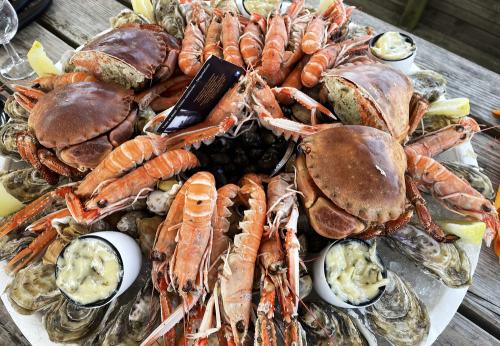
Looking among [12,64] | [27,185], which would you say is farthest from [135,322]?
[12,64]

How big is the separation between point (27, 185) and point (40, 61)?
0.49 metres

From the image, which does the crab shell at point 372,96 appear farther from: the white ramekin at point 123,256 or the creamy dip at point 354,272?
the white ramekin at point 123,256

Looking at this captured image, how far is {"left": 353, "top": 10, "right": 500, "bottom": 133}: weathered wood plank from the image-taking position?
68.2 inches

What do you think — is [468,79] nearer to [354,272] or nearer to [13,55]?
[354,272]

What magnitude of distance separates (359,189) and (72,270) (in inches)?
28.7

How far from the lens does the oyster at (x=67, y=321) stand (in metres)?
1.08

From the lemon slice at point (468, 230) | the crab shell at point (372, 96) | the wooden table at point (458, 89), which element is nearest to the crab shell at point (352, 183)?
the crab shell at point (372, 96)

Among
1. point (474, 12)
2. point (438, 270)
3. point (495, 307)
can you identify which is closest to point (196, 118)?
point (438, 270)

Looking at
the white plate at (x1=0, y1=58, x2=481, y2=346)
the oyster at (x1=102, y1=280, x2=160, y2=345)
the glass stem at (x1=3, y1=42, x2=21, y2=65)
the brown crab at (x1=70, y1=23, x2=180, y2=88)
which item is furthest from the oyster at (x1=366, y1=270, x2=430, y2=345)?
the glass stem at (x1=3, y1=42, x2=21, y2=65)

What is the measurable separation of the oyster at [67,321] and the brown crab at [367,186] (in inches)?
25.4

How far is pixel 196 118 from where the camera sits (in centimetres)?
125

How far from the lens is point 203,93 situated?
3.85 feet

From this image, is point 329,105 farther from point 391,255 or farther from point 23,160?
point 23,160

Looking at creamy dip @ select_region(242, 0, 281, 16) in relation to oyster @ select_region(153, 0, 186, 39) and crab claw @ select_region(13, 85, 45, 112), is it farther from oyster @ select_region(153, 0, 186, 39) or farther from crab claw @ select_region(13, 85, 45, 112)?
crab claw @ select_region(13, 85, 45, 112)
